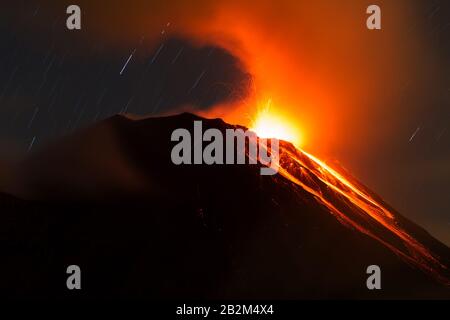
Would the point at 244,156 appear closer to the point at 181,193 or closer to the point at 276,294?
the point at 181,193

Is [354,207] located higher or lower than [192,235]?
higher

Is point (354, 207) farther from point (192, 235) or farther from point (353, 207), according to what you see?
point (192, 235)

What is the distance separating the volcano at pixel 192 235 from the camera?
61.6 meters

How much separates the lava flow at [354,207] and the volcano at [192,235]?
40cm

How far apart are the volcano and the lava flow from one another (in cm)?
40

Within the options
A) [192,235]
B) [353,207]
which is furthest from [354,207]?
[192,235]

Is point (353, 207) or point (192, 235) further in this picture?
point (353, 207)

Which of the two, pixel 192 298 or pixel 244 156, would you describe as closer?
pixel 192 298

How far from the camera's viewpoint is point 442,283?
2800 inches

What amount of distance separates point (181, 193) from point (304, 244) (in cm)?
1838

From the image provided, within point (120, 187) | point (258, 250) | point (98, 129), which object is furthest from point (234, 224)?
point (98, 129)

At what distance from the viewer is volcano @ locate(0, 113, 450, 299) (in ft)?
202

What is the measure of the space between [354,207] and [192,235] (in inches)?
1126

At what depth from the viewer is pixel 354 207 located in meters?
86.4
